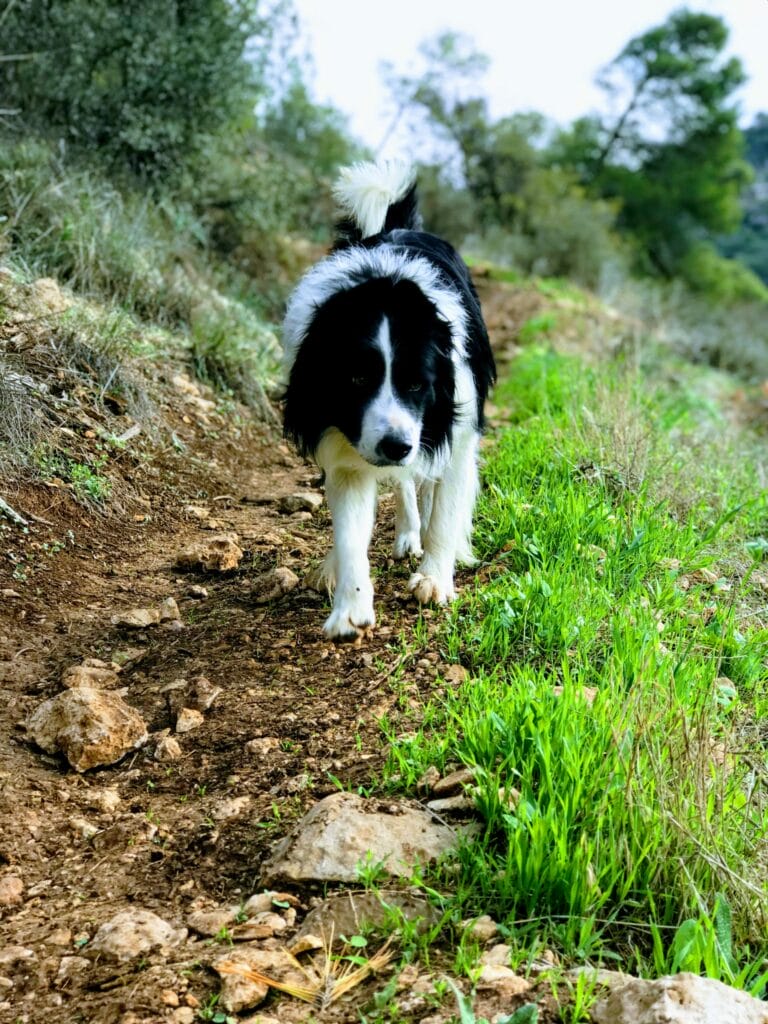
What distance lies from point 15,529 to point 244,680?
1331 millimetres

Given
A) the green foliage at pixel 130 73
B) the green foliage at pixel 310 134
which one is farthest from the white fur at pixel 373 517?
the green foliage at pixel 310 134

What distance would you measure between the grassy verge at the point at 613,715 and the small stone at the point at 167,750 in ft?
2.09

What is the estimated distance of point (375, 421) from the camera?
2.96 metres

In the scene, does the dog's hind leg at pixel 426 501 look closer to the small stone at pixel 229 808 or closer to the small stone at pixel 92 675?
the small stone at pixel 92 675

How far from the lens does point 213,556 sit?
3.88m

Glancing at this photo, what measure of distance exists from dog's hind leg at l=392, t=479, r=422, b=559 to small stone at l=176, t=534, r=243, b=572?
691 millimetres

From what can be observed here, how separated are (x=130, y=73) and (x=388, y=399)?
5.56 m

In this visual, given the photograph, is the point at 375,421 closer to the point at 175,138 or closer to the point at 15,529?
the point at 15,529

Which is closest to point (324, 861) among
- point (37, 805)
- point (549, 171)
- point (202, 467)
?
point (37, 805)

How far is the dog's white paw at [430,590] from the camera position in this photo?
3.28m

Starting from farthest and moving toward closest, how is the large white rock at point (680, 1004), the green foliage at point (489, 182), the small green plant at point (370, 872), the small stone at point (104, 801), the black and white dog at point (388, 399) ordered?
1. the green foliage at point (489, 182)
2. the black and white dog at point (388, 399)
3. the small stone at point (104, 801)
4. the small green plant at point (370, 872)
5. the large white rock at point (680, 1004)

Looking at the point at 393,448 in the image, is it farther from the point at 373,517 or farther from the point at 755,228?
the point at 755,228

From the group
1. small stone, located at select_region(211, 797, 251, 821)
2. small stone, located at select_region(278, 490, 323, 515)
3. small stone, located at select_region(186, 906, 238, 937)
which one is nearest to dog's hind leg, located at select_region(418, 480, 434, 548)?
small stone, located at select_region(278, 490, 323, 515)

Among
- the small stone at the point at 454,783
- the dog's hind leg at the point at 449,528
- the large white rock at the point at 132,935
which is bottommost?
the large white rock at the point at 132,935
